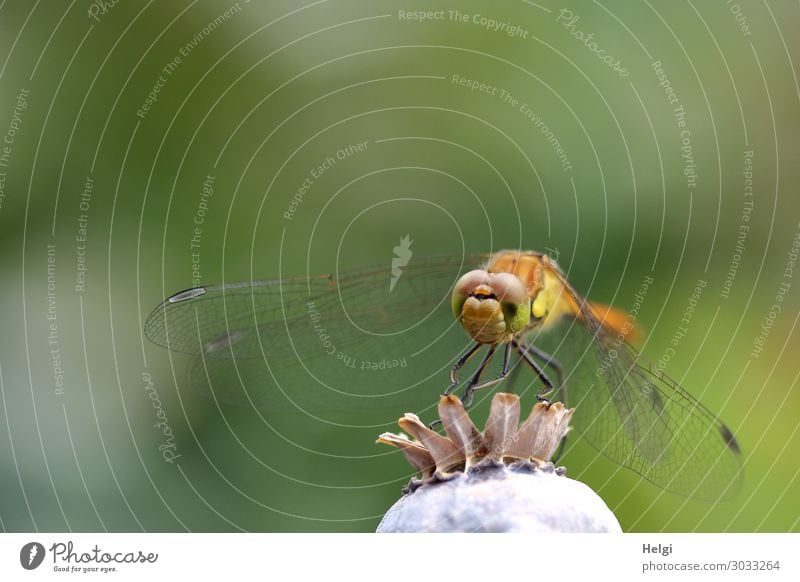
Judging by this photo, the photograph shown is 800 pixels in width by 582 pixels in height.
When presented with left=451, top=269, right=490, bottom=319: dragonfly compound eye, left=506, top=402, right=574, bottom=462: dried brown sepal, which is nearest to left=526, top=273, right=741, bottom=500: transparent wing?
left=451, top=269, right=490, bottom=319: dragonfly compound eye

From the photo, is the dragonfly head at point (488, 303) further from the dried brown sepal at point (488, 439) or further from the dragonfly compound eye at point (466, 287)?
the dried brown sepal at point (488, 439)

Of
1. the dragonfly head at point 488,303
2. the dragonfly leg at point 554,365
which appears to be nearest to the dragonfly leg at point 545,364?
the dragonfly leg at point 554,365

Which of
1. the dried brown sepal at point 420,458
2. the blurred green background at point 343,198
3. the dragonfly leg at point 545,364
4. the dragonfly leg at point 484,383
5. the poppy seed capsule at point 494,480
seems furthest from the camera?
the blurred green background at point 343,198

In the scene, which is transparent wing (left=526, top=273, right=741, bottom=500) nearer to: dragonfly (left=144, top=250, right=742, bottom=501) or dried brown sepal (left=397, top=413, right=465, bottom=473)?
dragonfly (left=144, top=250, right=742, bottom=501)

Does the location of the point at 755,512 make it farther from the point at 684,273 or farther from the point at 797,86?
the point at 797,86

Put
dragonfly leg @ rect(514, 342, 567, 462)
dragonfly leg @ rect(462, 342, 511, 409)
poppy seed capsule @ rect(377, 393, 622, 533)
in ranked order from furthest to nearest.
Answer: dragonfly leg @ rect(514, 342, 567, 462)
dragonfly leg @ rect(462, 342, 511, 409)
poppy seed capsule @ rect(377, 393, 622, 533)

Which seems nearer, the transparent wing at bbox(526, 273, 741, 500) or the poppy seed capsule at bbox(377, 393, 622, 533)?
the poppy seed capsule at bbox(377, 393, 622, 533)
